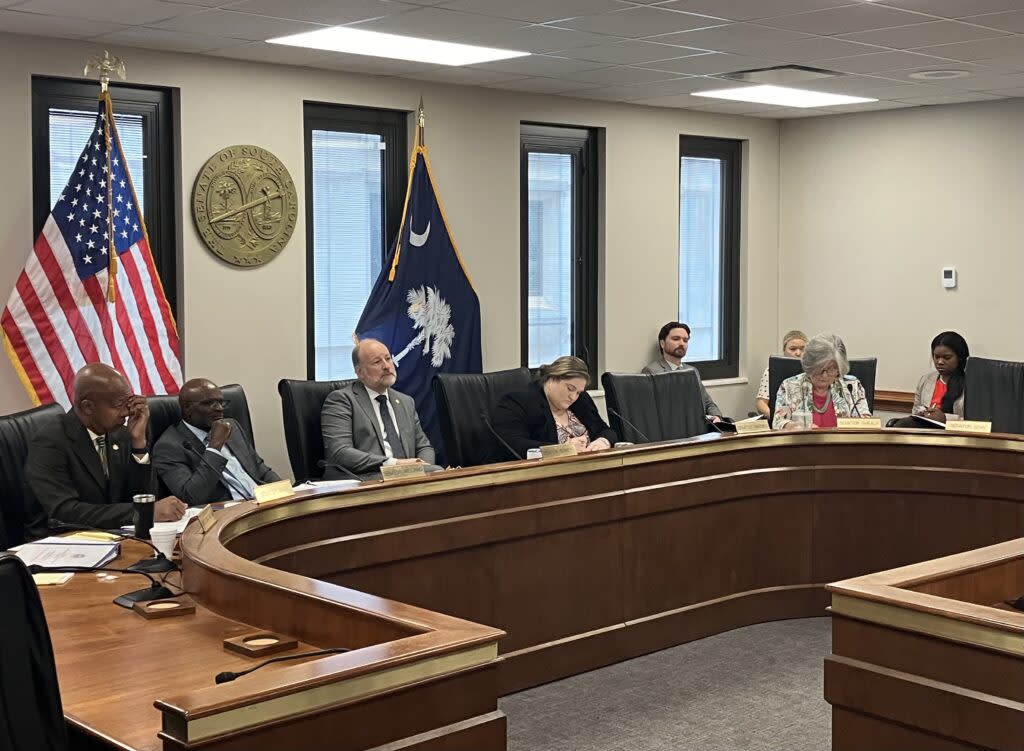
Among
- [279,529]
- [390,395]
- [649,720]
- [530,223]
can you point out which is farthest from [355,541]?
→ [530,223]

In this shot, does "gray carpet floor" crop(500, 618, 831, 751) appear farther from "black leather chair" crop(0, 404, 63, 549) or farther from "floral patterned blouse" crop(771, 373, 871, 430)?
"black leather chair" crop(0, 404, 63, 549)

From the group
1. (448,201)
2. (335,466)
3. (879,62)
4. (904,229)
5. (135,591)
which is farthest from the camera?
(904,229)

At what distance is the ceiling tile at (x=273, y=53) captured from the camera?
551cm

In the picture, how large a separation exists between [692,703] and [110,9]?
330 cm

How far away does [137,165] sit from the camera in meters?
5.70

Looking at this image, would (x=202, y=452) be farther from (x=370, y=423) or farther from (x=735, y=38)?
(x=735, y=38)

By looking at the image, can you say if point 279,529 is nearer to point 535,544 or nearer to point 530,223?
point 535,544

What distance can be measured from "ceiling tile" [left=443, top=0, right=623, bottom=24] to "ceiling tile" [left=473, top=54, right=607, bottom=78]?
3.15ft

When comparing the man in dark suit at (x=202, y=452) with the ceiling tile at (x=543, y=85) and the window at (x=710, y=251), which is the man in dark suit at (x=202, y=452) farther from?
the window at (x=710, y=251)

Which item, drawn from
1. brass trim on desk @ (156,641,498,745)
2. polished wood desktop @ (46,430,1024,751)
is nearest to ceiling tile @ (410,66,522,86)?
polished wood desktop @ (46,430,1024,751)

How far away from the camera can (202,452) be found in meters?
4.52

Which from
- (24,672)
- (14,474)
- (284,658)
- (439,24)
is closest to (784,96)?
(439,24)

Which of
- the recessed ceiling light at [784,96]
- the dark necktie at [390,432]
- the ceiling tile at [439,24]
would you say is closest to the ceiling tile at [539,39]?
the ceiling tile at [439,24]

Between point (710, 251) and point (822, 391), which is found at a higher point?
point (710, 251)
